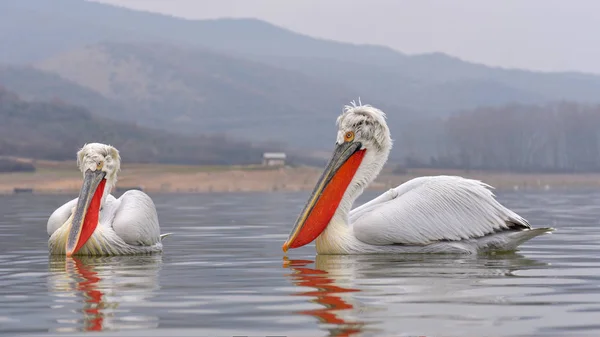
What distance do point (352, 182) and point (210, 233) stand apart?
494 centimetres

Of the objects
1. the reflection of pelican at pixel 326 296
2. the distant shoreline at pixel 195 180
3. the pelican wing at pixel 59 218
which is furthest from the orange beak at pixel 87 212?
the distant shoreline at pixel 195 180

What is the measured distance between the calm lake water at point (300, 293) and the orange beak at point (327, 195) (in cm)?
23

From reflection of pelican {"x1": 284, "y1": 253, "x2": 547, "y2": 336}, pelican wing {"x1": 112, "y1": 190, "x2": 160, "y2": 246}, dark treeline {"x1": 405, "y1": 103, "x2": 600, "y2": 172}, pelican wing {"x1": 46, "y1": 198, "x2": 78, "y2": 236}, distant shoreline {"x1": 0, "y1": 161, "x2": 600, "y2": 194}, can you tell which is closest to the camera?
reflection of pelican {"x1": 284, "y1": 253, "x2": 547, "y2": 336}

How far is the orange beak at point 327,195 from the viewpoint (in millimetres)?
11883

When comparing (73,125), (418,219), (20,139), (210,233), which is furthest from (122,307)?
(73,125)

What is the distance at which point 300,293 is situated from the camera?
8.58m

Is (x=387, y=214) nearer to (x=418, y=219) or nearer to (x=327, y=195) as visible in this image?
(x=418, y=219)

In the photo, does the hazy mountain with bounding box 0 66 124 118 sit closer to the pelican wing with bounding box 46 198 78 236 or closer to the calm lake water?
the pelican wing with bounding box 46 198 78 236

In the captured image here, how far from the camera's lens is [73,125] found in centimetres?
12469

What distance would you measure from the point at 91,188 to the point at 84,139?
348ft

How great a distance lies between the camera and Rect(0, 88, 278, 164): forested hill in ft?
342

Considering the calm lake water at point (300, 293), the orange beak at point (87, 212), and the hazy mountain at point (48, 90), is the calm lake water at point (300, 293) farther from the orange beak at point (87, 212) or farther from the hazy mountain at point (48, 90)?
the hazy mountain at point (48, 90)

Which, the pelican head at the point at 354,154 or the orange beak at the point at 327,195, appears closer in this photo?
the orange beak at the point at 327,195

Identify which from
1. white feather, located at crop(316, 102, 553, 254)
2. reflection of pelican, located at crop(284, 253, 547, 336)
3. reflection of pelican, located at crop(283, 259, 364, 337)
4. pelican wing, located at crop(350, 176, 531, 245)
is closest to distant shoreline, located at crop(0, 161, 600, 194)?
white feather, located at crop(316, 102, 553, 254)
